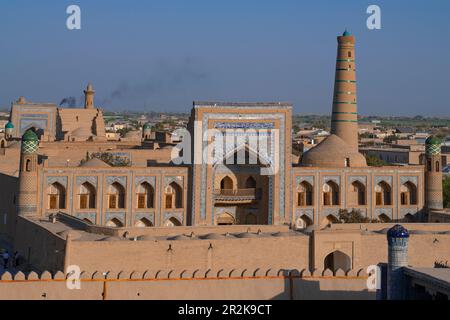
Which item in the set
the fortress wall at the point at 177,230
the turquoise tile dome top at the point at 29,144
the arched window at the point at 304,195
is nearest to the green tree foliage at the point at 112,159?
the turquoise tile dome top at the point at 29,144

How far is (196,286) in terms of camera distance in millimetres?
17203

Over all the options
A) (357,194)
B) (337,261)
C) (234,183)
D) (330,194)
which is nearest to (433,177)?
(357,194)

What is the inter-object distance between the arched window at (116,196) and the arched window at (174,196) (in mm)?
1642

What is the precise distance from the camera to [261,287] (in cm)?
1736

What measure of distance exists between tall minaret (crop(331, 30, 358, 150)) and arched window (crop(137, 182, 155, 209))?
36.9 ft

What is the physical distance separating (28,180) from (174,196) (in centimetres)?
565

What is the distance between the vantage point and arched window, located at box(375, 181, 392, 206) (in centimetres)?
3325

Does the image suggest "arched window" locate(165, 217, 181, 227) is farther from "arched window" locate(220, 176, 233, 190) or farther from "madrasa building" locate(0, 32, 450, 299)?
"arched window" locate(220, 176, 233, 190)

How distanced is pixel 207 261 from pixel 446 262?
6599 mm

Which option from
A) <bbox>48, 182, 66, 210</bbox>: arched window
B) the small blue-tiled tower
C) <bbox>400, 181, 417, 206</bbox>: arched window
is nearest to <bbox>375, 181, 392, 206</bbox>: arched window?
<bbox>400, 181, 417, 206</bbox>: arched window

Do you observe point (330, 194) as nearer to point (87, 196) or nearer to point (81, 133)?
point (87, 196)

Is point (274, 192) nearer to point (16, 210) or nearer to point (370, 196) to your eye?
point (370, 196)

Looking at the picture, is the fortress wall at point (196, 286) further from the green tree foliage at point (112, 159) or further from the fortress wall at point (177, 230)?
the green tree foliage at point (112, 159)

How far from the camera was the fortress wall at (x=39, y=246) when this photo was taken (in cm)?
2112
